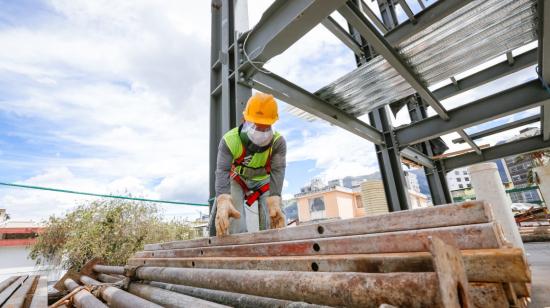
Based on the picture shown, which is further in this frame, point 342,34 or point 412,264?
point 342,34

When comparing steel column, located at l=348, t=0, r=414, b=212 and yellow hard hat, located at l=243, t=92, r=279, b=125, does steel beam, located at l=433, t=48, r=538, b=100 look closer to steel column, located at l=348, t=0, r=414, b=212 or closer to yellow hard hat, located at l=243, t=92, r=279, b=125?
steel column, located at l=348, t=0, r=414, b=212

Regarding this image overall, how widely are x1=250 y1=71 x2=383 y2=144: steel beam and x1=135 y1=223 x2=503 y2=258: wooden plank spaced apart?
7.70 ft

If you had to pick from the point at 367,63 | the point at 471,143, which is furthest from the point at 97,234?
the point at 471,143

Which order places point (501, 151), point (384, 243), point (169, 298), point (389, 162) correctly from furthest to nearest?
point (501, 151)
point (389, 162)
point (169, 298)
point (384, 243)

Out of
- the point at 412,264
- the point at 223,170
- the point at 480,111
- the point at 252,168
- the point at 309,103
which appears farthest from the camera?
the point at 480,111

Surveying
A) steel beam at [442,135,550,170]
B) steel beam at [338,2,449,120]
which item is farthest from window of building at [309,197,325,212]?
steel beam at [338,2,449,120]

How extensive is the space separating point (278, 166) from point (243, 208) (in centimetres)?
68

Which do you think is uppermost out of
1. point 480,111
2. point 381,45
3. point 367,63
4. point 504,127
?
point 367,63

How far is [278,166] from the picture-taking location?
9.79 ft

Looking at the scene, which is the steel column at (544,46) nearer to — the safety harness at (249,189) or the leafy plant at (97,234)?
the safety harness at (249,189)

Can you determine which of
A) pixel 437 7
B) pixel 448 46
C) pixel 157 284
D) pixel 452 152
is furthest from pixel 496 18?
pixel 157 284

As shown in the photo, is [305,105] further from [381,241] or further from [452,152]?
[452,152]

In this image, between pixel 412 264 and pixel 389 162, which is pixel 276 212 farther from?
pixel 389 162

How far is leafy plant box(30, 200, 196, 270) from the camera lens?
32.5 ft
